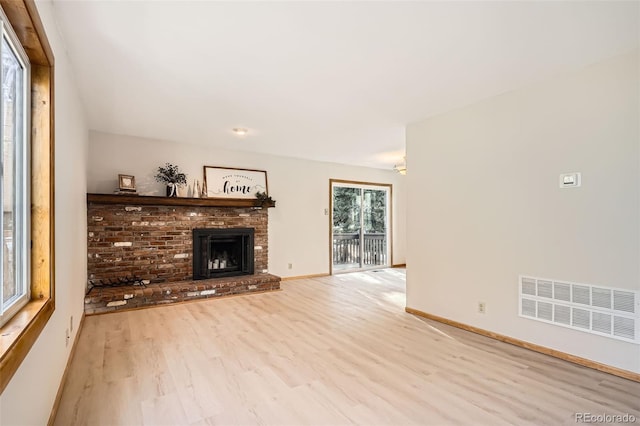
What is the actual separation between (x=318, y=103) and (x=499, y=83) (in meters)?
1.72

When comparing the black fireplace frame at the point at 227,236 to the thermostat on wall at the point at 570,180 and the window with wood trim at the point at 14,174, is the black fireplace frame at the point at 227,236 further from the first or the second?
the thermostat on wall at the point at 570,180

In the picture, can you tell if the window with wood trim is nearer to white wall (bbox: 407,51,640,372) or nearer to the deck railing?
white wall (bbox: 407,51,640,372)

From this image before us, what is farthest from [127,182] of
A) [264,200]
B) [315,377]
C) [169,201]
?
[315,377]

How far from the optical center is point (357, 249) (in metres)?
7.71

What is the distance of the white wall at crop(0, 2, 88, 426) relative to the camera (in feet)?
4.48

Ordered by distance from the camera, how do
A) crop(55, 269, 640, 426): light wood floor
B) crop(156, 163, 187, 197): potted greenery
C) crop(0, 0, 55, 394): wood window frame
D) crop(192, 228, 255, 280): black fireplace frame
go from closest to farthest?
crop(0, 0, 55, 394): wood window frame → crop(55, 269, 640, 426): light wood floor → crop(156, 163, 187, 197): potted greenery → crop(192, 228, 255, 280): black fireplace frame

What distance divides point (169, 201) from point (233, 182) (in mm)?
1202

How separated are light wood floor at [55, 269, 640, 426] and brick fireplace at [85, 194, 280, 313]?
26.1 inches

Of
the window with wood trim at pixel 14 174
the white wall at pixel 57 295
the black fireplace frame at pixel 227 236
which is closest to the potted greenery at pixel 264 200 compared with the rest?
the black fireplace frame at pixel 227 236

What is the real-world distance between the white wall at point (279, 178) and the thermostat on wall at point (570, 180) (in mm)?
4163

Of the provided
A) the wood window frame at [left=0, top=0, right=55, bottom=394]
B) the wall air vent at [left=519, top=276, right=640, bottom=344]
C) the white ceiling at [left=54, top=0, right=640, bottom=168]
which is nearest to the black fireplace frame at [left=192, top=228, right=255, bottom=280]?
the white ceiling at [left=54, top=0, right=640, bottom=168]

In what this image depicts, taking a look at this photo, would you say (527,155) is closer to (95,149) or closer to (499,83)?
(499,83)

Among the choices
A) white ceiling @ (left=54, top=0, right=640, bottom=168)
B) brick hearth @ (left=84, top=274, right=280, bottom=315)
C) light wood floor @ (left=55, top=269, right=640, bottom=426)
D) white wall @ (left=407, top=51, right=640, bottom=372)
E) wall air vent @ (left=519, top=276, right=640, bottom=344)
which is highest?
white ceiling @ (left=54, top=0, right=640, bottom=168)

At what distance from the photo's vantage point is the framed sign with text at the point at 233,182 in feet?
18.4
